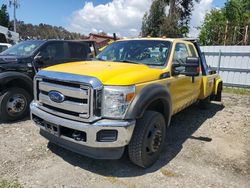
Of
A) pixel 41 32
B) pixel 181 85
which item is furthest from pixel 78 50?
pixel 41 32

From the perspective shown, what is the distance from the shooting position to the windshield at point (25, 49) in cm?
683

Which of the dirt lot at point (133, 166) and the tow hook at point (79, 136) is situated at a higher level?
the tow hook at point (79, 136)

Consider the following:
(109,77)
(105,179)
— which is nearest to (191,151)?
(105,179)

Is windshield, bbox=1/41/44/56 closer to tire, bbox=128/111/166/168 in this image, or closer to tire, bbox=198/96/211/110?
tire, bbox=128/111/166/168

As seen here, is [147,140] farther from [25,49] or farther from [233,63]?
[233,63]

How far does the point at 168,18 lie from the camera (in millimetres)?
24938

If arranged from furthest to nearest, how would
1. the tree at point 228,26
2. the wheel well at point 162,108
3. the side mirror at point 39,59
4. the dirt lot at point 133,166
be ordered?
the tree at point 228,26 < the side mirror at point 39,59 < the wheel well at point 162,108 < the dirt lot at point 133,166

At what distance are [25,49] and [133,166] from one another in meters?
4.44

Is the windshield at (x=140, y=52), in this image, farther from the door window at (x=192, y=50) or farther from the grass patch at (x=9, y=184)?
the grass patch at (x=9, y=184)

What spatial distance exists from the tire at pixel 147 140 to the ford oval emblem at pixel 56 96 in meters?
1.09

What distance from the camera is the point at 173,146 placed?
5.07 m

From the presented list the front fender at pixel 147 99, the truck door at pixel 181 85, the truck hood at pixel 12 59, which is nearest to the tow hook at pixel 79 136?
the front fender at pixel 147 99

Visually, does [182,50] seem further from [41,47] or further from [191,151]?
[41,47]

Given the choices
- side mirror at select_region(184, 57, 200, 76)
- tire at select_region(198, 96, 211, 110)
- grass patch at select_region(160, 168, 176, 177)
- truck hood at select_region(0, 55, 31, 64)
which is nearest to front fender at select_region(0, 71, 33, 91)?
truck hood at select_region(0, 55, 31, 64)
